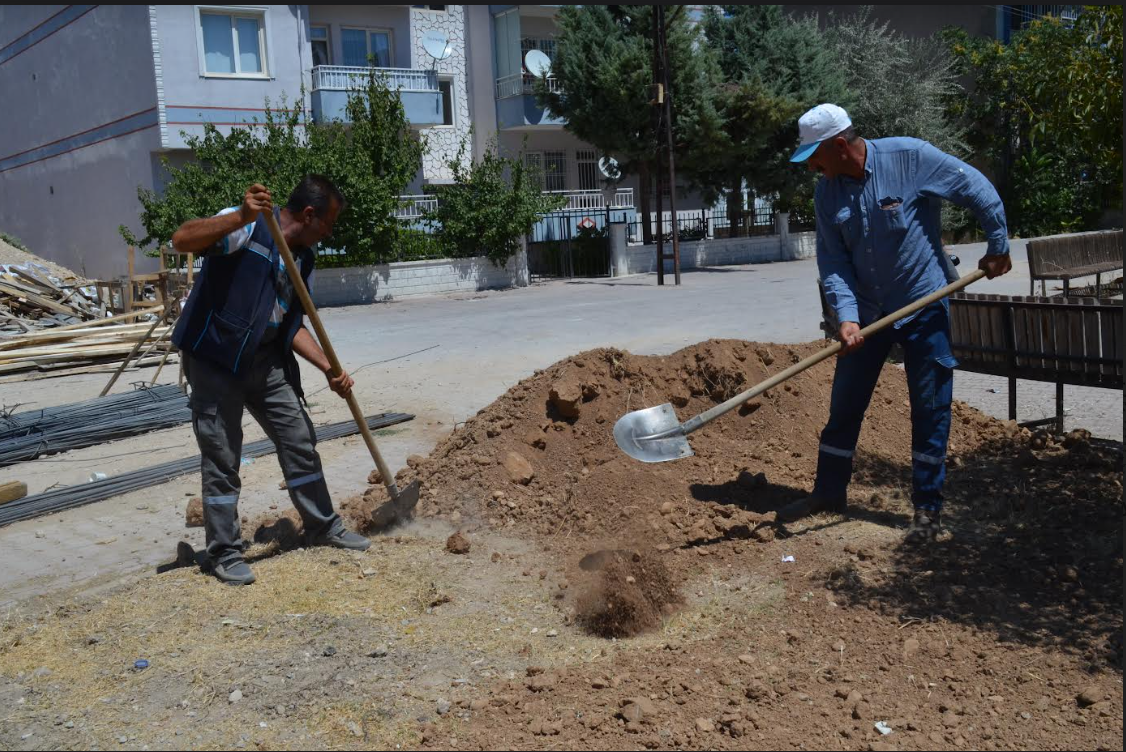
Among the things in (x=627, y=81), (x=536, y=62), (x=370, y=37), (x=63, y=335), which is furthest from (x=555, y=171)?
(x=63, y=335)

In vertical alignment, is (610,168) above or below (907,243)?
above

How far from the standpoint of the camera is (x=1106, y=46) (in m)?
4.98

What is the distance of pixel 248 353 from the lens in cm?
455

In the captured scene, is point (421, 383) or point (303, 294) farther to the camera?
point (421, 383)

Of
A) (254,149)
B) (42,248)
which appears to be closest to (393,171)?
(254,149)

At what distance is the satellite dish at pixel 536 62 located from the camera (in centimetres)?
2821

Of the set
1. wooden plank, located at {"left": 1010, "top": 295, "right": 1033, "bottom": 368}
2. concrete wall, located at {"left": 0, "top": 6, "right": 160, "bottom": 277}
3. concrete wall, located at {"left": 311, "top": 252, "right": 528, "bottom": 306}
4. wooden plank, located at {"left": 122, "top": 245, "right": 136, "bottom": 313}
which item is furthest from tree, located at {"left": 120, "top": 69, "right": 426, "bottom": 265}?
wooden plank, located at {"left": 1010, "top": 295, "right": 1033, "bottom": 368}

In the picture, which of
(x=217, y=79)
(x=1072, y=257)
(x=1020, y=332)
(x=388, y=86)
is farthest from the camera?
(x=388, y=86)

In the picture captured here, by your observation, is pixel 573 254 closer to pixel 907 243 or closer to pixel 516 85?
pixel 516 85

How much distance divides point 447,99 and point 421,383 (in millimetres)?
21783

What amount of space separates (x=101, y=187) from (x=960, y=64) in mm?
27831

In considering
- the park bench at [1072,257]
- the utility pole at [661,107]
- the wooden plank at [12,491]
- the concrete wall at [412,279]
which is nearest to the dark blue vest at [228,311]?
the wooden plank at [12,491]

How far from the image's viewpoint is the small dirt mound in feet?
13.3

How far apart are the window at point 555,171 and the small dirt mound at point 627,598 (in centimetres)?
2824
